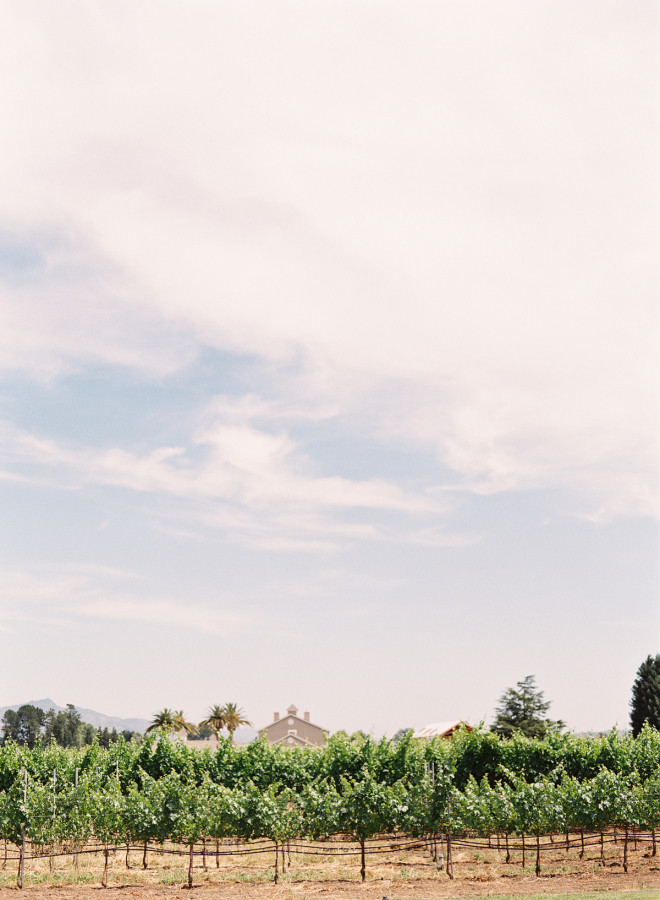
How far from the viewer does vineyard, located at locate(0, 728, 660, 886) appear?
24938mm

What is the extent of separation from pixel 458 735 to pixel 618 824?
6.05m

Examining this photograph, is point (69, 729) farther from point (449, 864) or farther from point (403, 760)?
point (449, 864)

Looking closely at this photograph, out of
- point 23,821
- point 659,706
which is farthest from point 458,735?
point 659,706

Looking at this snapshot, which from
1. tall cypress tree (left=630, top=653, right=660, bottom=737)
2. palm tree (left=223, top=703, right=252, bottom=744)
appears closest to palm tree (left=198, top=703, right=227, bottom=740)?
palm tree (left=223, top=703, right=252, bottom=744)

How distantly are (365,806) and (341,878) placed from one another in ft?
7.10

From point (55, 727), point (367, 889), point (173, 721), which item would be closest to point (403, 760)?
point (367, 889)

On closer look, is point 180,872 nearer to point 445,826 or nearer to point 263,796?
point 263,796

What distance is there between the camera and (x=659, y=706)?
50906 mm

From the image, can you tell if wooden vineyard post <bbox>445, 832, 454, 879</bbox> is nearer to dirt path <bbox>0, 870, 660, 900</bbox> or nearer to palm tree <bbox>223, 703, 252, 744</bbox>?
dirt path <bbox>0, 870, 660, 900</bbox>

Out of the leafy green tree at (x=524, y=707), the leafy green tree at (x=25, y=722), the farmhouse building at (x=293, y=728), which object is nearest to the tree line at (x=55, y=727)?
the leafy green tree at (x=25, y=722)

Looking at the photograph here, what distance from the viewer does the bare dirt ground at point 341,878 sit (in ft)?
69.3

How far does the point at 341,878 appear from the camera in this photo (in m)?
23.5

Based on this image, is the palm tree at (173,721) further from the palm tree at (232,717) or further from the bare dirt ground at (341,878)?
the bare dirt ground at (341,878)

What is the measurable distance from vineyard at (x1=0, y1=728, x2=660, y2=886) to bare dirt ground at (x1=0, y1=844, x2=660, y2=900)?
31cm
